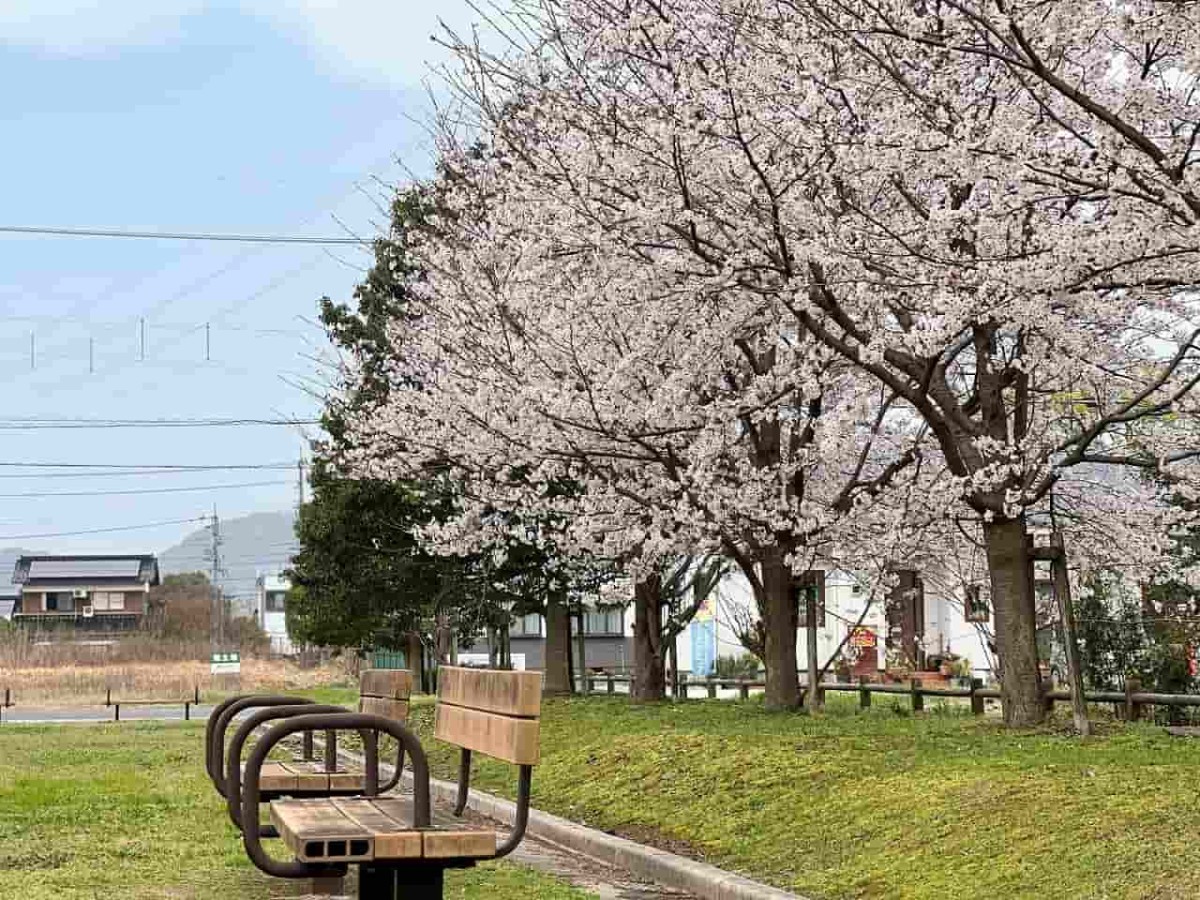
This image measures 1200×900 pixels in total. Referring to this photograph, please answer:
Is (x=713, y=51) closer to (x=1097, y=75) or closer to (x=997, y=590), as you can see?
(x=1097, y=75)

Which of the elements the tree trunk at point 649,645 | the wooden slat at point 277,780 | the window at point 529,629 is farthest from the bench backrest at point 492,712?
the window at point 529,629

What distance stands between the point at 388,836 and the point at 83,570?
9808 cm

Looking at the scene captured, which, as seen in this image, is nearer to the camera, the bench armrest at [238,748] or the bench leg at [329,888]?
the bench armrest at [238,748]

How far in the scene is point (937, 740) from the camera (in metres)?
12.4

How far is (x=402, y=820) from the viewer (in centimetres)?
619

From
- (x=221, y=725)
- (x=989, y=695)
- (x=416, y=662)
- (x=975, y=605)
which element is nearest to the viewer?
(x=221, y=725)

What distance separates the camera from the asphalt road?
31641 mm

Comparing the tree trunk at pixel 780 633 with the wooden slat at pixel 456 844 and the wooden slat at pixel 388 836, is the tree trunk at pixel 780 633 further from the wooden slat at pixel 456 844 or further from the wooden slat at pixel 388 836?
the wooden slat at pixel 456 844

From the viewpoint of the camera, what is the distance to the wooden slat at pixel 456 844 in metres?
5.70

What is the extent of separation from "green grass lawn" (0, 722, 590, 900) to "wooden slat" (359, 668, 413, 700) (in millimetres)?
1044

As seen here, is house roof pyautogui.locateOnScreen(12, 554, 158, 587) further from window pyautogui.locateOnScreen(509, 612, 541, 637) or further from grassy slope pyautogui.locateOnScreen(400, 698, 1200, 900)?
grassy slope pyautogui.locateOnScreen(400, 698, 1200, 900)

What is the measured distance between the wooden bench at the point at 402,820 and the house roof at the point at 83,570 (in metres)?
94.7

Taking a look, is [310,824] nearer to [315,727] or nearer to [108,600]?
[315,727]

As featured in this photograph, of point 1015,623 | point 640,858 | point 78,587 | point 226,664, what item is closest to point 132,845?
point 640,858
